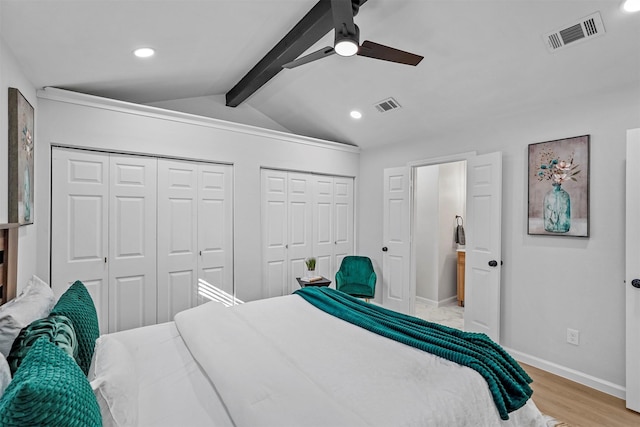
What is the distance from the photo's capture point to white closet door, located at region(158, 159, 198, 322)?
10.9 feet

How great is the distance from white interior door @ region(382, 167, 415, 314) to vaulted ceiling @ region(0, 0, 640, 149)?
882 mm

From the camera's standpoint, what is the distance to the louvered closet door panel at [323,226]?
14.8 ft

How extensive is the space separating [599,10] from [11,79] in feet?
12.1

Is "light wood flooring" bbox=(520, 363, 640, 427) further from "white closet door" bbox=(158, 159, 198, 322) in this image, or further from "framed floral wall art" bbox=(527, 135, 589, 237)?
"white closet door" bbox=(158, 159, 198, 322)

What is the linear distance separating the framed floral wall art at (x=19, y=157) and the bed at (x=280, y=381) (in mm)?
1031

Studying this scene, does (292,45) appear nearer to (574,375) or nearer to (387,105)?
(387,105)

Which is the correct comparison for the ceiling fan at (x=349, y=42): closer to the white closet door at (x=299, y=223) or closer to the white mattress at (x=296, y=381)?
the white mattress at (x=296, y=381)

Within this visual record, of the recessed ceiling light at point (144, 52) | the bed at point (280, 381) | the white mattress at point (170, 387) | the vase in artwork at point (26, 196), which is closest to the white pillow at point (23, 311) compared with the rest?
the bed at point (280, 381)

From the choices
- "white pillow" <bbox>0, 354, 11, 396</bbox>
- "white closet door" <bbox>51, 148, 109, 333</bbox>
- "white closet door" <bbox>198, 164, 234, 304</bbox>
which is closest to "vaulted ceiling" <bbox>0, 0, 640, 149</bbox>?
"white closet door" <bbox>51, 148, 109, 333</bbox>

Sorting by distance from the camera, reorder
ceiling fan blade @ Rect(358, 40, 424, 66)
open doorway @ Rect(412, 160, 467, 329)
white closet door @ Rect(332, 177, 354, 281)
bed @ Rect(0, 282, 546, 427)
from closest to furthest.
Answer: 1. bed @ Rect(0, 282, 546, 427)
2. ceiling fan blade @ Rect(358, 40, 424, 66)
3. white closet door @ Rect(332, 177, 354, 281)
4. open doorway @ Rect(412, 160, 467, 329)

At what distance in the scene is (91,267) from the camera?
297 cm

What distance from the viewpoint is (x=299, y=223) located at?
4340mm

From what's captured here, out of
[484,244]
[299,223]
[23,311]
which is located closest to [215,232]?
[299,223]

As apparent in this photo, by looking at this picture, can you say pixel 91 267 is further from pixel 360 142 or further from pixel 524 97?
pixel 524 97
